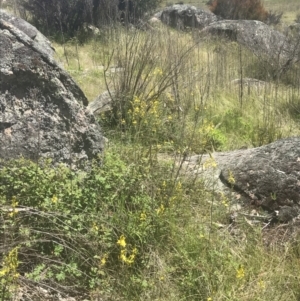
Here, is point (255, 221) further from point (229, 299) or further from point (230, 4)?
point (230, 4)

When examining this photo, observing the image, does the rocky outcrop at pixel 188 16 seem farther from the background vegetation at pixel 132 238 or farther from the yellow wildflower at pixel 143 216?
the yellow wildflower at pixel 143 216

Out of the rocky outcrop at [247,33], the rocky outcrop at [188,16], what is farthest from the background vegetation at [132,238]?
the rocky outcrop at [188,16]

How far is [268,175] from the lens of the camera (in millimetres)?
3189

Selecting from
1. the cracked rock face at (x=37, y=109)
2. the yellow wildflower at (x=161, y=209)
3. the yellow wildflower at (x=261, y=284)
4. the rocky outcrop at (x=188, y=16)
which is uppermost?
the cracked rock face at (x=37, y=109)

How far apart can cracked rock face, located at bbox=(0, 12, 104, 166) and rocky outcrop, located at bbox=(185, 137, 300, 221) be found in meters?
0.87

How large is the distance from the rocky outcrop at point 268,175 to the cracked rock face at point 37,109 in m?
0.87

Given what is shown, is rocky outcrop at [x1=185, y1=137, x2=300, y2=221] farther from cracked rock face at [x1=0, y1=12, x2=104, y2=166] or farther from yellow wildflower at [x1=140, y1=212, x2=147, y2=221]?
cracked rock face at [x1=0, y1=12, x2=104, y2=166]

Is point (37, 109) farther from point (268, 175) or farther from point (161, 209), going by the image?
point (268, 175)

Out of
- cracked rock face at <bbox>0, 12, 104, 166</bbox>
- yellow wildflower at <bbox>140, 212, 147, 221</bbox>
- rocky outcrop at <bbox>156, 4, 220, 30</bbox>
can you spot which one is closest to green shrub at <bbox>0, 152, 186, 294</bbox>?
yellow wildflower at <bbox>140, 212, 147, 221</bbox>

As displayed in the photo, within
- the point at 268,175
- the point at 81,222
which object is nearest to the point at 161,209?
the point at 81,222

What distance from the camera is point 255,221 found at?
9.82ft

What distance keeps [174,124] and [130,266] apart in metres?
2.26

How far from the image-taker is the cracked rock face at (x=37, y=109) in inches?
119

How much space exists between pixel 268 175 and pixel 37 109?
5.72 feet
